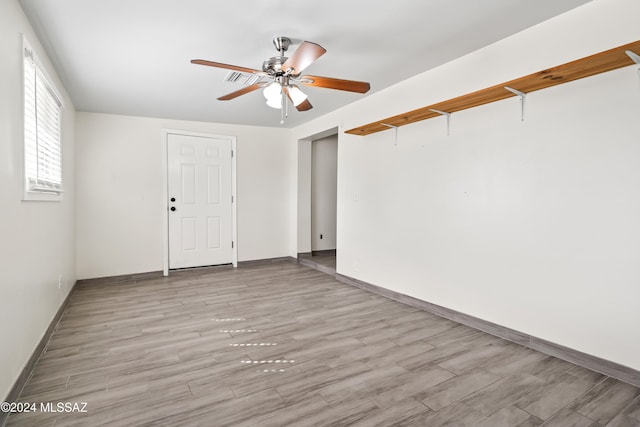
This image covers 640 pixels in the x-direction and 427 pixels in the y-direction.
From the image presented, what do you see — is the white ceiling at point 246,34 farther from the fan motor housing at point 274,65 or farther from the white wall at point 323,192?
the white wall at point 323,192

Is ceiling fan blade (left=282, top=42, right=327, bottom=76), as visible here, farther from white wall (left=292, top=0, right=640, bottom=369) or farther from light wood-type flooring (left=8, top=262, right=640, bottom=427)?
light wood-type flooring (left=8, top=262, right=640, bottom=427)

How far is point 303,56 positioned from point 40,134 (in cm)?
217

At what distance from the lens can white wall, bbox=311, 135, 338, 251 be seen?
6484mm

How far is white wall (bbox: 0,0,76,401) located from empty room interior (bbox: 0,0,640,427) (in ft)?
0.08

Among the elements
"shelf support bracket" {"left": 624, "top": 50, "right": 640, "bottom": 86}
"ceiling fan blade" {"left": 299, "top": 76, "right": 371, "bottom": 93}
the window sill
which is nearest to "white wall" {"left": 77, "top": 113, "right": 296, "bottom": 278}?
the window sill

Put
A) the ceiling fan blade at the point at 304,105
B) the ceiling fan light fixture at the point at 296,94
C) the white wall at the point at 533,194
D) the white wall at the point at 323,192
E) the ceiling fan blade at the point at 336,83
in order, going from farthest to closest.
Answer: the white wall at the point at 323,192 → the ceiling fan blade at the point at 304,105 → the ceiling fan light fixture at the point at 296,94 → the ceiling fan blade at the point at 336,83 → the white wall at the point at 533,194

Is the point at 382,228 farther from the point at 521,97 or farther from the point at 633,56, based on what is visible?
the point at 633,56

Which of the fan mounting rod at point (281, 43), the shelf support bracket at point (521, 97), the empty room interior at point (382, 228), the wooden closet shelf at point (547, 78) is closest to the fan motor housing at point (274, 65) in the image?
the empty room interior at point (382, 228)

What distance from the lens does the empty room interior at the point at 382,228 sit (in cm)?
199

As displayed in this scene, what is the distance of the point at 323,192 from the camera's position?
6.57 meters

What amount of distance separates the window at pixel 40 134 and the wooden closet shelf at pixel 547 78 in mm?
3035

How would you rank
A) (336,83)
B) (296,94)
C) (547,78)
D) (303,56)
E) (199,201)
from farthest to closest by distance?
(199,201), (296,94), (336,83), (547,78), (303,56)

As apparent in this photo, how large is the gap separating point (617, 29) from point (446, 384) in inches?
98.2

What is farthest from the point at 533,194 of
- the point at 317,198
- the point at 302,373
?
the point at 317,198
